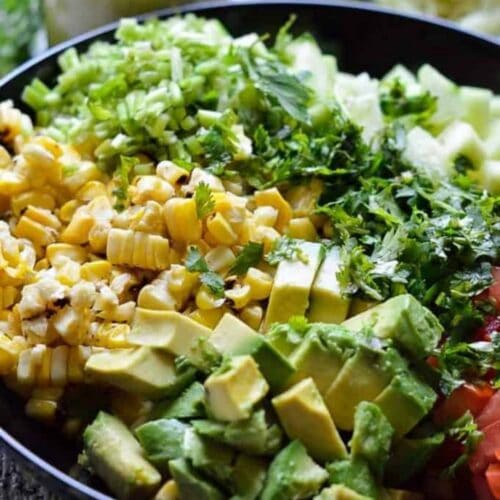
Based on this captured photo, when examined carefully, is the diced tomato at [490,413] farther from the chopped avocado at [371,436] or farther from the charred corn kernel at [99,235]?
the charred corn kernel at [99,235]

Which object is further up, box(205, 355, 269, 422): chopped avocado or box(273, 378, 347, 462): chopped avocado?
box(205, 355, 269, 422): chopped avocado

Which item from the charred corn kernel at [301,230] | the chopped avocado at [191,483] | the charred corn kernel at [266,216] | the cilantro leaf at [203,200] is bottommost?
the chopped avocado at [191,483]

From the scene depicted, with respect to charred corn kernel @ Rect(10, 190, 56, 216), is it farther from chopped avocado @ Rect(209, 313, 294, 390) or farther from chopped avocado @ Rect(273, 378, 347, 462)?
chopped avocado @ Rect(273, 378, 347, 462)

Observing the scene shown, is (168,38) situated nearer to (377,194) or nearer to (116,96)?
(116,96)

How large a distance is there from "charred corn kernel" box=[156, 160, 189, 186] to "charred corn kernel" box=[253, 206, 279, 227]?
0.19 m

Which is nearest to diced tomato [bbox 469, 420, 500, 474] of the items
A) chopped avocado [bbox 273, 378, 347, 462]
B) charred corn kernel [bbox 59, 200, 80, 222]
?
chopped avocado [bbox 273, 378, 347, 462]

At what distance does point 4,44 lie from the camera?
346 cm

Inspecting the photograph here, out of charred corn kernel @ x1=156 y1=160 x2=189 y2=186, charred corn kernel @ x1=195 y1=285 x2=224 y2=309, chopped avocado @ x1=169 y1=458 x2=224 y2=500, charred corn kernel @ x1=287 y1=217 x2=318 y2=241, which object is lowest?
chopped avocado @ x1=169 y1=458 x2=224 y2=500

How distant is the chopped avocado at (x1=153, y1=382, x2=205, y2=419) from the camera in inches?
69.6

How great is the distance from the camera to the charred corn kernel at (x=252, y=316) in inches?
79.0

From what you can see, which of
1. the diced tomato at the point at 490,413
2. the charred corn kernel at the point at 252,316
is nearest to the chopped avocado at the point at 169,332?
the charred corn kernel at the point at 252,316

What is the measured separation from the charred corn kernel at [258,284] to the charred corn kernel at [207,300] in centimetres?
8

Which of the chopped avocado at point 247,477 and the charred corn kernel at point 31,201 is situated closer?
the chopped avocado at point 247,477

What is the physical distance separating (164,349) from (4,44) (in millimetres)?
2028
